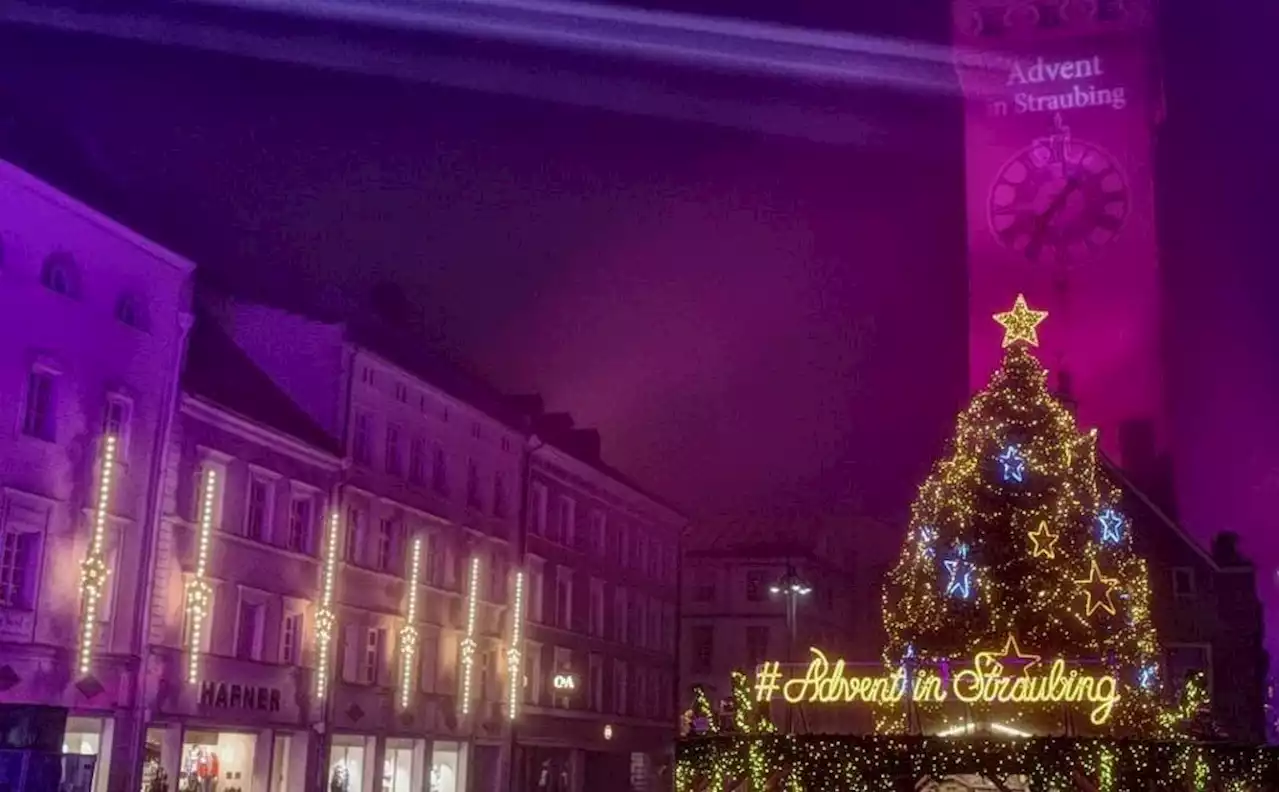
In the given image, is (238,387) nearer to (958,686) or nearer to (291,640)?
(291,640)

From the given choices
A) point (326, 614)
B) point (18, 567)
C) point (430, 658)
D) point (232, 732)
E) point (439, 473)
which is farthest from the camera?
point (439, 473)

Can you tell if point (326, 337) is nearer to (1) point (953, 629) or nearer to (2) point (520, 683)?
(2) point (520, 683)

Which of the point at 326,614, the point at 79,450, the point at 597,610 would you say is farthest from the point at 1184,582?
the point at 79,450

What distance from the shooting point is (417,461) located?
4444 centimetres

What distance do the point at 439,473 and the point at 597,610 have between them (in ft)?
45.3

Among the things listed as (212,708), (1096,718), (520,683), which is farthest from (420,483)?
(1096,718)

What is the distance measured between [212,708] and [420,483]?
488 inches

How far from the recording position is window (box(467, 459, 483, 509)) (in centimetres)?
4751

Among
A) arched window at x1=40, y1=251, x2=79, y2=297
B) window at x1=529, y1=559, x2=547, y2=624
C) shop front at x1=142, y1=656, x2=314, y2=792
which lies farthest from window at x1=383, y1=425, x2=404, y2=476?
arched window at x1=40, y1=251, x2=79, y2=297

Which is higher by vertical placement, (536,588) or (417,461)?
(417,461)

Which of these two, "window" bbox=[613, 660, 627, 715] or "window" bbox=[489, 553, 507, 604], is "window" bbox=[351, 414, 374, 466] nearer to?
"window" bbox=[489, 553, 507, 604]

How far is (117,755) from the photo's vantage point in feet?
98.8

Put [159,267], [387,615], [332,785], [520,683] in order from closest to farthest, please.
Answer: [159,267] → [332,785] → [387,615] → [520,683]

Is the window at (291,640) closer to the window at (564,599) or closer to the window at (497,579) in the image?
the window at (497,579)
